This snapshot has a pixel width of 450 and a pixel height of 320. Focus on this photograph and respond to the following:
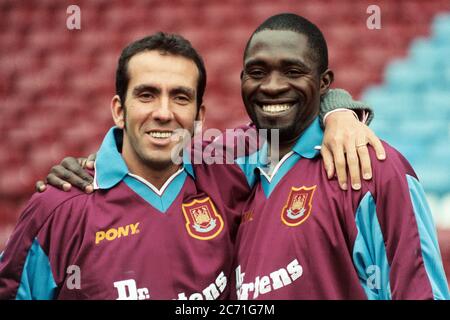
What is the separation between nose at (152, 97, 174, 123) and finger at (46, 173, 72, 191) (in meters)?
0.26

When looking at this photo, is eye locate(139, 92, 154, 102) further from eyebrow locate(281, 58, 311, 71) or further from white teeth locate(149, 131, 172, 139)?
eyebrow locate(281, 58, 311, 71)

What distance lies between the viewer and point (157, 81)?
5.65 feet

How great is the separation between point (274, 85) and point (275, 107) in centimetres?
5

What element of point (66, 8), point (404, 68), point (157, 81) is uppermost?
point (66, 8)

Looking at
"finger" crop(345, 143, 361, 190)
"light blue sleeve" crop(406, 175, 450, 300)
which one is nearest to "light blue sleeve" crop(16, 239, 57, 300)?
"finger" crop(345, 143, 361, 190)

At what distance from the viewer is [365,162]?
1.58 meters

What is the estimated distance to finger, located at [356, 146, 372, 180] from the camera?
1.56 m

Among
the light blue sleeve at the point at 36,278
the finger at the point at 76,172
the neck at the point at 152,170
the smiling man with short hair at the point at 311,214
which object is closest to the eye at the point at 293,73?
the smiling man with short hair at the point at 311,214

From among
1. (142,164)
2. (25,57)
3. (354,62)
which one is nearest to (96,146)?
(25,57)

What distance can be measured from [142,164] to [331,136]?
446 millimetres

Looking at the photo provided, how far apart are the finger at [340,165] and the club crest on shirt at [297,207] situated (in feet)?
0.22

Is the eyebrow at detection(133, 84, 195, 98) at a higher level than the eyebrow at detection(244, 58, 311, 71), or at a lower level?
lower

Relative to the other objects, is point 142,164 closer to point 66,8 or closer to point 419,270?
point 419,270

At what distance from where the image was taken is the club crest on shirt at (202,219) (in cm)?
170
